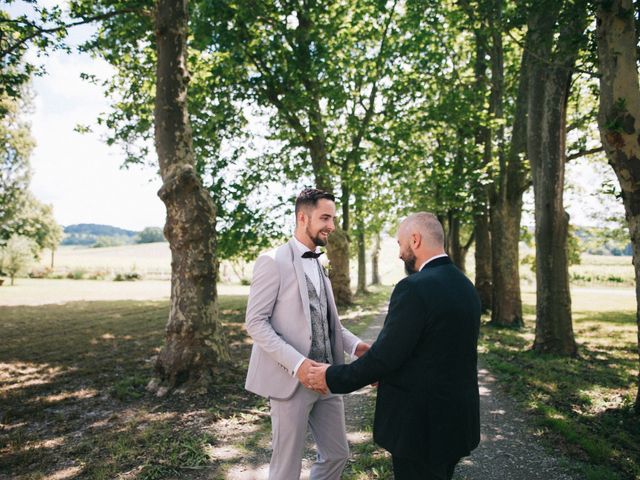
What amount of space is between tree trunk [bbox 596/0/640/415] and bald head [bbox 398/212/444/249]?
4408 mm

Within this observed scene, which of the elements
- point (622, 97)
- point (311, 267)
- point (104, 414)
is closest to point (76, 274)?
point (104, 414)

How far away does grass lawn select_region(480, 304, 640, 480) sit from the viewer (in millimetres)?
4750

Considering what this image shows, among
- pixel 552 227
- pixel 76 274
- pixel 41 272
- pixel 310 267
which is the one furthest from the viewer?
pixel 41 272

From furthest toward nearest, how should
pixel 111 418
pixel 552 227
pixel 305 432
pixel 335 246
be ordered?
pixel 335 246
pixel 552 227
pixel 111 418
pixel 305 432

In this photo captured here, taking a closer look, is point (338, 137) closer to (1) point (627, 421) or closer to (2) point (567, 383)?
(2) point (567, 383)

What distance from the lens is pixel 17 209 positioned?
4312 centimetres

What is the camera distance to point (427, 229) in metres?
2.84

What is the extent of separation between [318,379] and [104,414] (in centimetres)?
512

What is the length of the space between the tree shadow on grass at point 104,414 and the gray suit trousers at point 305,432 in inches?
71.1

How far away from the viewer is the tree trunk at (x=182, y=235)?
746cm

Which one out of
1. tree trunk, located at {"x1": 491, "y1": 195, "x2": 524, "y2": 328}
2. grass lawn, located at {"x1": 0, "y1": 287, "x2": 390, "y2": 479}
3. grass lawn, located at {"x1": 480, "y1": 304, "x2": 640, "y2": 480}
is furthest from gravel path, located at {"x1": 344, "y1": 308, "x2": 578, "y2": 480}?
tree trunk, located at {"x1": 491, "y1": 195, "x2": 524, "y2": 328}

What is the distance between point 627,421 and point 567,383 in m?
1.76

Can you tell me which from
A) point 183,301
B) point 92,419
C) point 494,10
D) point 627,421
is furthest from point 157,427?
point 494,10

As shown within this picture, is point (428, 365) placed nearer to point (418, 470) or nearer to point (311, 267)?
point (418, 470)
